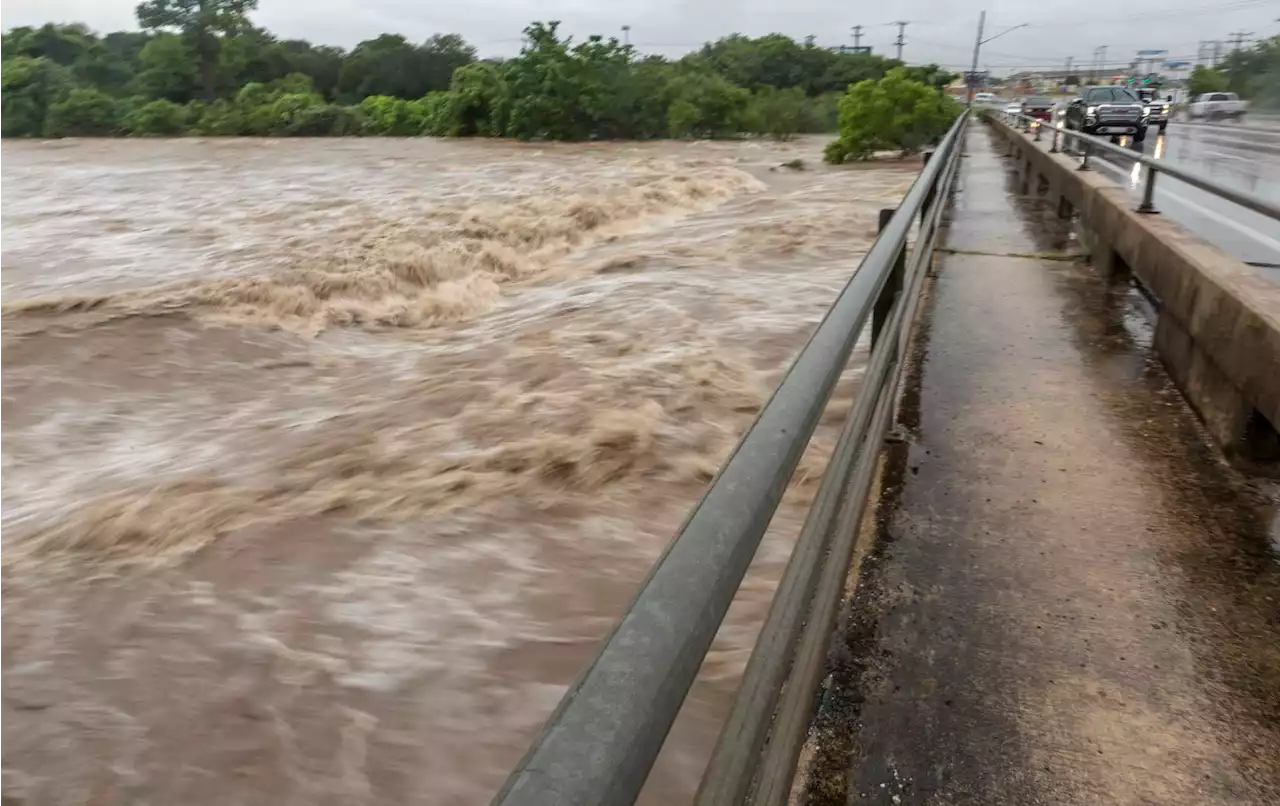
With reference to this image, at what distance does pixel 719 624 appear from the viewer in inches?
37.6

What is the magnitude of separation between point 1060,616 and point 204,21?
8925 centimetres

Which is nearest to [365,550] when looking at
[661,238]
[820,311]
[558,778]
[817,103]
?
[558,778]

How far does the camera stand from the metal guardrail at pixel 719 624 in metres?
0.72

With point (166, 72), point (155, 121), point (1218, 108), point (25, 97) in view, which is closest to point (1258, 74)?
point (1218, 108)

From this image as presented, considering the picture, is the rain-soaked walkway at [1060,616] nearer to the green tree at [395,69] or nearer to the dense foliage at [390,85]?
the dense foliage at [390,85]

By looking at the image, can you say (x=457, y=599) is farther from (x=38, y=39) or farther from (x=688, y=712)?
(x=38, y=39)

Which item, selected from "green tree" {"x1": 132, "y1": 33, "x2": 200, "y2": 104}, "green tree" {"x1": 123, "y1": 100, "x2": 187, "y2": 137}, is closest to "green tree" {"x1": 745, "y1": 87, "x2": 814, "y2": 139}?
"green tree" {"x1": 123, "y1": 100, "x2": 187, "y2": 137}

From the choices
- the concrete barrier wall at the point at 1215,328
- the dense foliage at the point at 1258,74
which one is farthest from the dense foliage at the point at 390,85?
the concrete barrier wall at the point at 1215,328

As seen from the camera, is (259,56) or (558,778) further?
(259,56)

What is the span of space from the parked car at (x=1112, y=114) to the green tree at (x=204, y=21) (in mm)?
66085

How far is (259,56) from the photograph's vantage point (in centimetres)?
7988

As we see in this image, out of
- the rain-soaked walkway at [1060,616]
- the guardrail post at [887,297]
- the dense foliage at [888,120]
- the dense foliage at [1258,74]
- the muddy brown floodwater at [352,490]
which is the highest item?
the dense foliage at [1258,74]

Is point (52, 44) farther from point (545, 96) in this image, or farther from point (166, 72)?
point (545, 96)

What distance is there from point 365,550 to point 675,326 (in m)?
4.48
